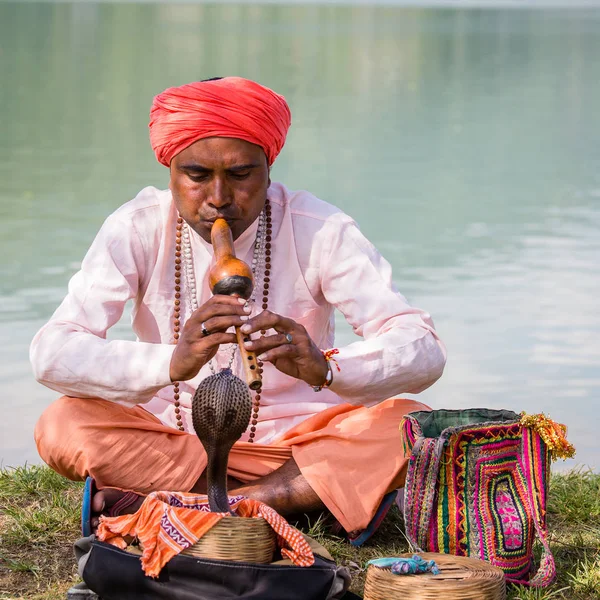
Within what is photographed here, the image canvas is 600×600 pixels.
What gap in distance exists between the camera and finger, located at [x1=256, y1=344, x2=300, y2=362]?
3.36m

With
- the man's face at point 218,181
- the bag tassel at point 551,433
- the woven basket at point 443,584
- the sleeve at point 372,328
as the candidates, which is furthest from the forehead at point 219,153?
the woven basket at point 443,584

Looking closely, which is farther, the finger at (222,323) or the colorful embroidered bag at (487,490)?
the colorful embroidered bag at (487,490)

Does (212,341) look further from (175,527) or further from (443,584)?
(443,584)

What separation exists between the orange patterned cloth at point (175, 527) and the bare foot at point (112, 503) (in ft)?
1.35

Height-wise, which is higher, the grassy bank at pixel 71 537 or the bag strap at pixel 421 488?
the bag strap at pixel 421 488

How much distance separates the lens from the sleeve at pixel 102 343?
3.63m

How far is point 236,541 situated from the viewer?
3047 millimetres

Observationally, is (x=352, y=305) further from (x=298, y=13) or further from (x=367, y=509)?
(x=298, y=13)

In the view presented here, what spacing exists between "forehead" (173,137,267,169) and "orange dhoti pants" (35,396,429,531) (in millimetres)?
764

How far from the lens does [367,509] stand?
12.3 ft

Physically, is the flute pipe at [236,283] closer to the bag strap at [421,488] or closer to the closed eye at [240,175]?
the closed eye at [240,175]

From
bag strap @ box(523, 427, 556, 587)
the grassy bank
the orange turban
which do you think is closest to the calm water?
the grassy bank

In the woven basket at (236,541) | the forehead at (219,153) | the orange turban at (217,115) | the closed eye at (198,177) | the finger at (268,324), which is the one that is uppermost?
the orange turban at (217,115)

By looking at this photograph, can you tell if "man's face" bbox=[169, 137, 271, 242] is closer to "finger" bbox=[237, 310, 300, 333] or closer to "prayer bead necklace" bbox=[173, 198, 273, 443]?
"prayer bead necklace" bbox=[173, 198, 273, 443]
